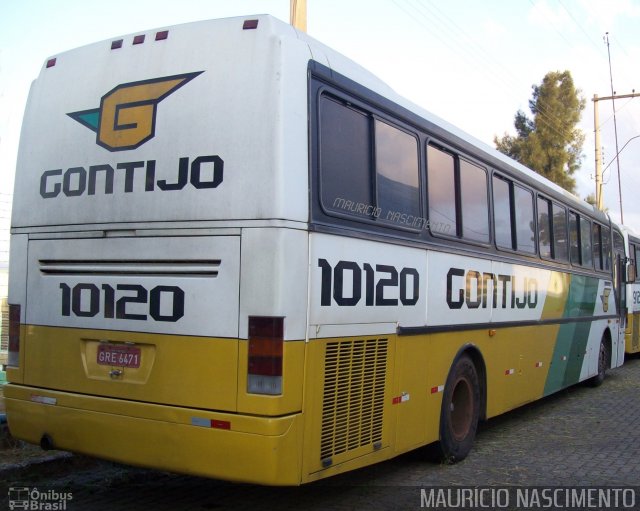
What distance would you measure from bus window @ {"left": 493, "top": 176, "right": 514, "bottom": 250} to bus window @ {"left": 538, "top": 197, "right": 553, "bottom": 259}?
1.26m

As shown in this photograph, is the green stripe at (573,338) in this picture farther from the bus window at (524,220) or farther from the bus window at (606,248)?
the bus window at (524,220)

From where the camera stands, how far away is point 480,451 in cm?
711

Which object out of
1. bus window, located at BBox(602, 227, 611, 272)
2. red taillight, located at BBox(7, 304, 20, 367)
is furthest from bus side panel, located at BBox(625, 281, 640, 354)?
red taillight, located at BBox(7, 304, 20, 367)

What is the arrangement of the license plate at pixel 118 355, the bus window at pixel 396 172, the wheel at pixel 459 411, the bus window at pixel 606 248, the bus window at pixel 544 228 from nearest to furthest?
1. the license plate at pixel 118 355
2. the bus window at pixel 396 172
3. the wheel at pixel 459 411
4. the bus window at pixel 544 228
5. the bus window at pixel 606 248

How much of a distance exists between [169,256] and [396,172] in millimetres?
2061

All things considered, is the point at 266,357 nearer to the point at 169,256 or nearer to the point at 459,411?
the point at 169,256

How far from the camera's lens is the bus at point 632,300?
14594 mm

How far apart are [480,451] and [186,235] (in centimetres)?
433

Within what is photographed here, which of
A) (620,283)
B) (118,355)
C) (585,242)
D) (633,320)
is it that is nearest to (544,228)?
(585,242)

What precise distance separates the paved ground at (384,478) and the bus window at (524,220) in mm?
2299

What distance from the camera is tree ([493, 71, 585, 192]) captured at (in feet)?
124

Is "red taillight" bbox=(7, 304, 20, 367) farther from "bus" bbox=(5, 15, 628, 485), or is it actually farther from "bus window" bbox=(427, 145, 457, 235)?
"bus window" bbox=(427, 145, 457, 235)

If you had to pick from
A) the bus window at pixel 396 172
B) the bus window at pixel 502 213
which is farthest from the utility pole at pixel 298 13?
the bus window at pixel 396 172

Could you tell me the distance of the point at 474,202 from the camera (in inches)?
275
